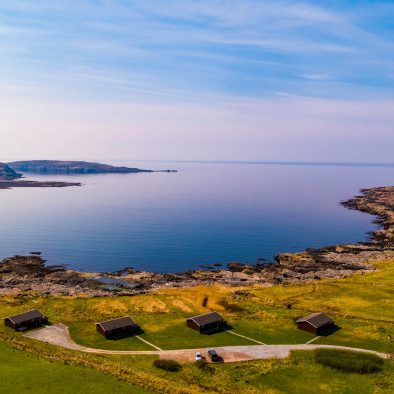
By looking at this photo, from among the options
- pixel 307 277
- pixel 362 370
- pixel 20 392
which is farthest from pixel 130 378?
pixel 307 277

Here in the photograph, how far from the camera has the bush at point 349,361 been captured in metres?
59.8

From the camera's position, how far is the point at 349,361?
61.8 m

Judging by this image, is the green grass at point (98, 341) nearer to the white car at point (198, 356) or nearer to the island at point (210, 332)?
the island at point (210, 332)

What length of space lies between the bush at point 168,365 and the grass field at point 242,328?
2.99 ft

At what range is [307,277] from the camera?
11831cm

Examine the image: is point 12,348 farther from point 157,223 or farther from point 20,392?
point 157,223

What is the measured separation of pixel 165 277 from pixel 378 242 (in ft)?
311

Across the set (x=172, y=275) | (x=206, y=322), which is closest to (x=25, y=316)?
(x=206, y=322)

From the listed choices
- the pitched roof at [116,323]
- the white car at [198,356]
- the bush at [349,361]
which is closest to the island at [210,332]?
the bush at [349,361]

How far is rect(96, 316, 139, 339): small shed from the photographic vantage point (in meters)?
71.1

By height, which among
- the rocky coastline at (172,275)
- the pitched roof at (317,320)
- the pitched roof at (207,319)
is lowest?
the rocky coastline at (172,275)

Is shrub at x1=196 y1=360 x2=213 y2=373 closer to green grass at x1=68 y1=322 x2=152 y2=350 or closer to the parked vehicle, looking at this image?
the parked vehicle

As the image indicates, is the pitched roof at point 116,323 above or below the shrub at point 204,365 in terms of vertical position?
above

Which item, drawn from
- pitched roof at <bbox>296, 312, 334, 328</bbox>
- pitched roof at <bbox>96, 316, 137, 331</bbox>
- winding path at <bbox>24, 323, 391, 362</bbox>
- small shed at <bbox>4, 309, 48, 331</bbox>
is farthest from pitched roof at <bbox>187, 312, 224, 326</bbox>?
small shed at <bbox>4, 309, 48, 331</bbox>
